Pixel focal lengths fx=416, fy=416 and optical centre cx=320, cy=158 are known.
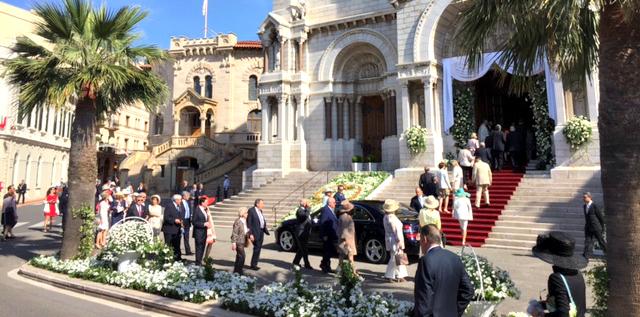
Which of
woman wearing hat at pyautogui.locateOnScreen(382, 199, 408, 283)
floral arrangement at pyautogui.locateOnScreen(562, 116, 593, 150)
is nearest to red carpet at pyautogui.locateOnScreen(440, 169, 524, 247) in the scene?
floral arrangement at pyautogui.locateOnScreen(562, 116, 593, 150)

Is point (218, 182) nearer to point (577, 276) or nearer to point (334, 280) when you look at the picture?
point (334, 280)

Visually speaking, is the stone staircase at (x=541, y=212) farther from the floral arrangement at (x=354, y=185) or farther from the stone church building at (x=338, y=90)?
the stone church building at (x=338, y=90)

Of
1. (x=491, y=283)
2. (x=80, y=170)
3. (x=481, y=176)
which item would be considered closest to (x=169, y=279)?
(x=80, y=170)

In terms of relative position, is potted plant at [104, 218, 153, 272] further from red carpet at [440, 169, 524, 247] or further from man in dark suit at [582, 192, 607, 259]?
man in dark suit at [582, 192, 607, 259]

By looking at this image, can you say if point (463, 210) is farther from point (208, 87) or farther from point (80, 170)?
point (208, 87)

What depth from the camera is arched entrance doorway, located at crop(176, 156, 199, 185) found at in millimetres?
34688

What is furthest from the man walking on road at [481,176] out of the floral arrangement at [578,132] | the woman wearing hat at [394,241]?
the woman wearing hat at [394,241]

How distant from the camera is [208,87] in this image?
4194cm

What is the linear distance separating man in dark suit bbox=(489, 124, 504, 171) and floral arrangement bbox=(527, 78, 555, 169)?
153 centimetres

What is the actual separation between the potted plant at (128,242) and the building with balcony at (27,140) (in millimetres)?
25088

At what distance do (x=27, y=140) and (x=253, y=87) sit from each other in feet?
64.5

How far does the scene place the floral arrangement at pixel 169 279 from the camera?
7.12 metres

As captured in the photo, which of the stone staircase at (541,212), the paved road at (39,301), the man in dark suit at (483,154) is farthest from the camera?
the man in dark suit at (483,154)

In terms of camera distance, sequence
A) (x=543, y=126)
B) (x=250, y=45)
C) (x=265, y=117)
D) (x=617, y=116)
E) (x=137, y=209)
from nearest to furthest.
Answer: (x=617, y=116)
(x=137, y=209)
(x=543, y=126)
(x=265, y=117)
(x=250, y=45)
